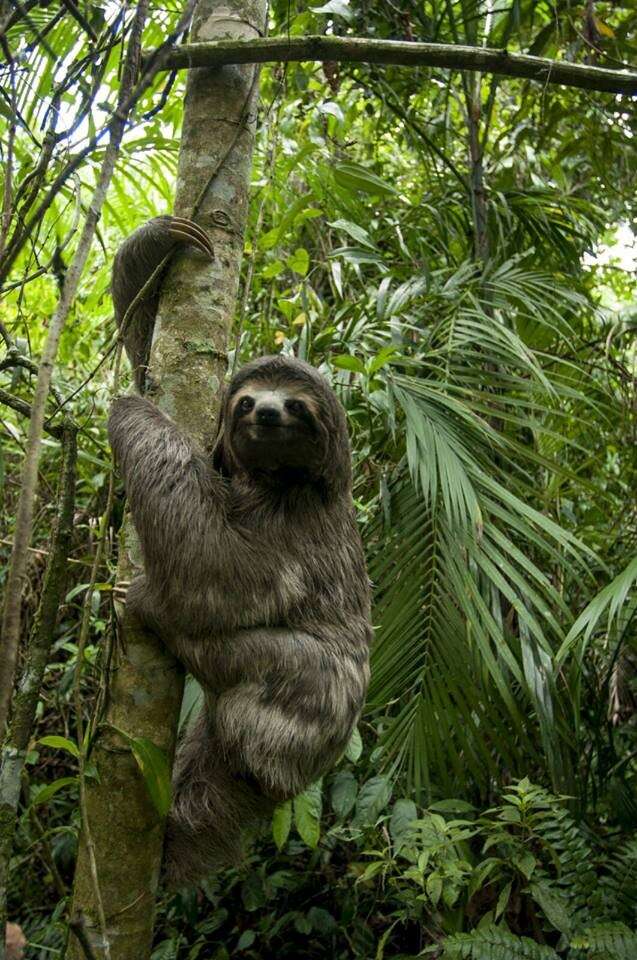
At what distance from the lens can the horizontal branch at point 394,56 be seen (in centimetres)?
364

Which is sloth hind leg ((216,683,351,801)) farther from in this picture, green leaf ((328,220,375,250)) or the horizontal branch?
green leaf ((328,220,375,250))

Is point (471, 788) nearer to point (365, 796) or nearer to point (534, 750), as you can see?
point (534, 750)

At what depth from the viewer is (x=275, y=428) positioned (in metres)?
3.93

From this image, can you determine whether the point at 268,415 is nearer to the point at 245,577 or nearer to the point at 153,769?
the point at 245,577

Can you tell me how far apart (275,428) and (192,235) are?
2.92 ft

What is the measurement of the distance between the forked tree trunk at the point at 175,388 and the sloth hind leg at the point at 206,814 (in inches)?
28.5

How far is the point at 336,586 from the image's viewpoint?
415 centimetres

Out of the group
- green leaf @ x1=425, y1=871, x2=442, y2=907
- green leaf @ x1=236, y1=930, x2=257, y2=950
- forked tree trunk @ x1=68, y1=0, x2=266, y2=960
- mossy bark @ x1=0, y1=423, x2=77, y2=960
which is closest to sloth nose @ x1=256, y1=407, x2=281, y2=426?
forked tree trunk @ x1=68, y1=0, x2=266, y2=960

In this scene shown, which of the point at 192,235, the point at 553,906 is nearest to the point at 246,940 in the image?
the point at 553,906

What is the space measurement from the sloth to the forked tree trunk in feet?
0.38

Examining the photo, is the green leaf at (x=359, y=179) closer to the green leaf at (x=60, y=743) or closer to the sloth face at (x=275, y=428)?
the sloth face at (x=275, y=428)

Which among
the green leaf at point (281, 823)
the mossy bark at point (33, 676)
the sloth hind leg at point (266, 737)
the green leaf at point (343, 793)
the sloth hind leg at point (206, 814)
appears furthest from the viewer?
the green leaf at point (343, 793)

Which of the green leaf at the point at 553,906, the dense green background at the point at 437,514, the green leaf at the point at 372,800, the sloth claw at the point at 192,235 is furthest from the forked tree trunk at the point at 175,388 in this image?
the green leaf at the point at 553,906

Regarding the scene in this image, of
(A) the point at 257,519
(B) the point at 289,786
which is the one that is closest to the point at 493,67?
(A) the point at 257,519
